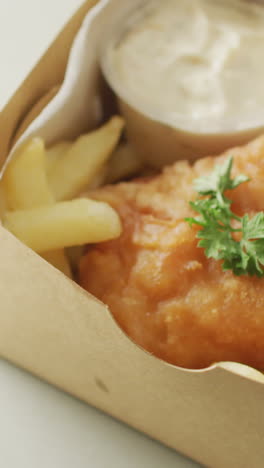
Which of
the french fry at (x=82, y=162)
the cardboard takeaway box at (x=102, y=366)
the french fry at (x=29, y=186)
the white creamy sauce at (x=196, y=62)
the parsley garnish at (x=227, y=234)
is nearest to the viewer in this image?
the cardboard takeaway box at (x=102, y=366)

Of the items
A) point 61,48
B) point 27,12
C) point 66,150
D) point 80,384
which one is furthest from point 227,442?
point 27,12

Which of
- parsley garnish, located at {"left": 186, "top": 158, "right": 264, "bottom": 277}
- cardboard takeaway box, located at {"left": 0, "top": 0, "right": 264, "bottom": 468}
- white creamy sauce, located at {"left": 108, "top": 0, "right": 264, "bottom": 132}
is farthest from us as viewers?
white creamy sauce, located at {"left": 108, "top": 0, "right": 264, "bottom": 132}

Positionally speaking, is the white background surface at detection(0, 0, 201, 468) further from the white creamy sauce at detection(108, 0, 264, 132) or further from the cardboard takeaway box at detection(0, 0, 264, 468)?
the white creamy sauce at detection(108, 0, 264, 132)

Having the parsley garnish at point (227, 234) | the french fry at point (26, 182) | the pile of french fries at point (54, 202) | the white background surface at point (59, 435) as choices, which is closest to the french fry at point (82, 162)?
the pile of french fries at point (54, 202)

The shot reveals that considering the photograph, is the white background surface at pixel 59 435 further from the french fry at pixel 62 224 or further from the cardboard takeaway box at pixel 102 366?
the french fry at pixel 62 224

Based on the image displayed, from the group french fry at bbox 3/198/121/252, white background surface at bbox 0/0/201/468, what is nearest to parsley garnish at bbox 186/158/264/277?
french fry at bbox 3/198/121/252

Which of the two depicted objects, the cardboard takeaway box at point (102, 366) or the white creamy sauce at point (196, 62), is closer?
the cardboard takeaway box at point (102, 366)

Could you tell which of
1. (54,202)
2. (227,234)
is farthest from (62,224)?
(227,234)

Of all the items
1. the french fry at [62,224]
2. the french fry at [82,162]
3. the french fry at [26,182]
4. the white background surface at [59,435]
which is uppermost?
the french fry at [26,182]
